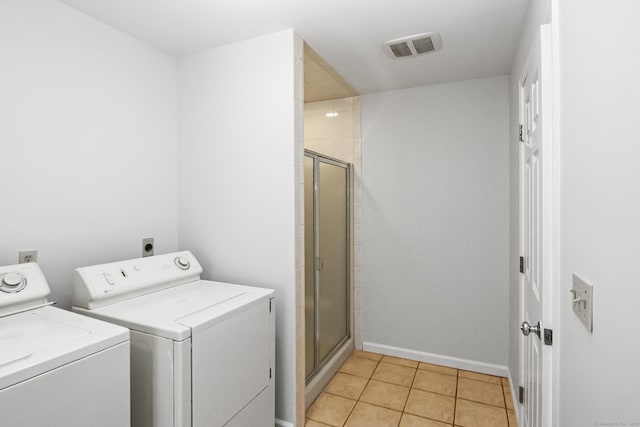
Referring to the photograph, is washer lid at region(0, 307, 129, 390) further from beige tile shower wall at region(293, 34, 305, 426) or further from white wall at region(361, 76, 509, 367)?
white wall at region(361, 76, 509, 367)

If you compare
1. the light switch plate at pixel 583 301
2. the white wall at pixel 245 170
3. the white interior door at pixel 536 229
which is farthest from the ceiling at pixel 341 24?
the light switch plate at pixel 583 301

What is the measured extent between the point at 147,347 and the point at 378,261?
2101 mm

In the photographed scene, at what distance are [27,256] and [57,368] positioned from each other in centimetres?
87

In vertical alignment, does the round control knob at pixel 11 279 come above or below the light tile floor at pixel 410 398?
above

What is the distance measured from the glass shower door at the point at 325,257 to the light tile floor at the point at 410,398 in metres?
0.24

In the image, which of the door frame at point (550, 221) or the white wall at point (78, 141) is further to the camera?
the white wall at point (78, 141)

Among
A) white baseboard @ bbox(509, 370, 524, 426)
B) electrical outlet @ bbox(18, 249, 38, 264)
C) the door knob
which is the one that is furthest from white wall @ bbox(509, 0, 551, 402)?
electrical outlet @ bbox(18, 249, 38, 264)

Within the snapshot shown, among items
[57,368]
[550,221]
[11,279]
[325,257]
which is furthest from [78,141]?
[550,221]

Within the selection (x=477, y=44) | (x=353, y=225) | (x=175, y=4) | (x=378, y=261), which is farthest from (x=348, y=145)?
(x=175, y=4)

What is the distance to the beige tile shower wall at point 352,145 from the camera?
3168 millimetres

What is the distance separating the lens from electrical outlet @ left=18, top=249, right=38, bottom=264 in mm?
1610

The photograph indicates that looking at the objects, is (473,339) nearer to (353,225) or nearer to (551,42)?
(353,225)

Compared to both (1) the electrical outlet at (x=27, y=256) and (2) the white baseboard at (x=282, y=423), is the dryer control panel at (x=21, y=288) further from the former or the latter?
(2) the white baseboard at (x=282, y=423)

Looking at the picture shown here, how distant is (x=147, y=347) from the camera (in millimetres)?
1400
